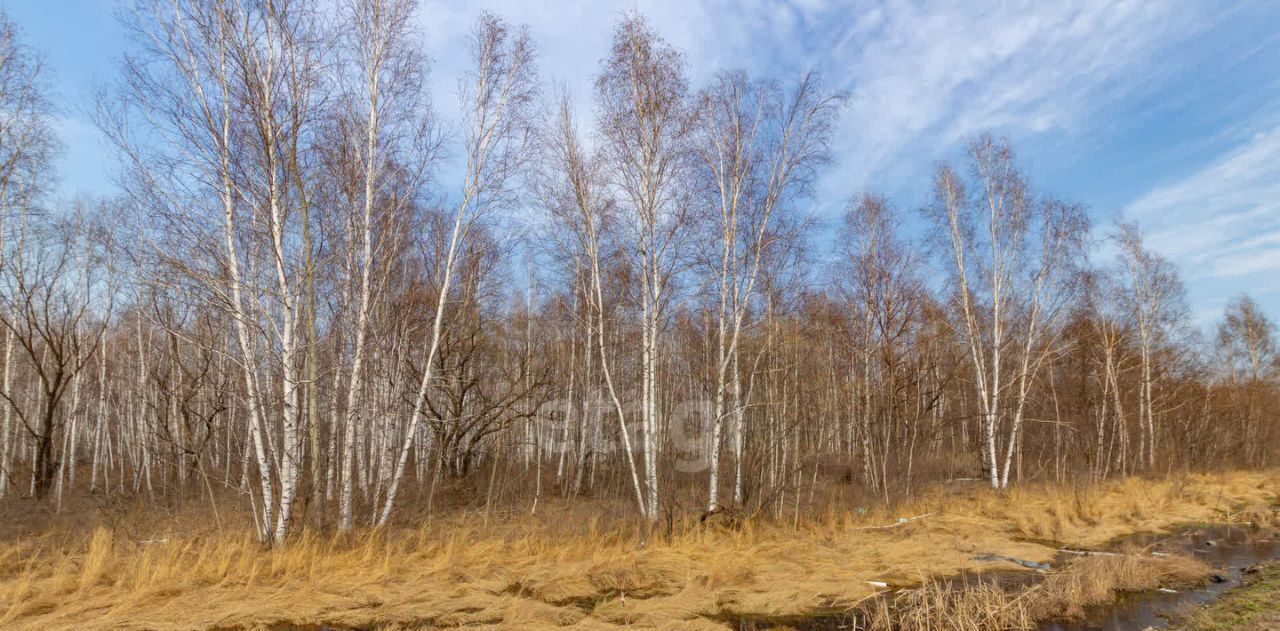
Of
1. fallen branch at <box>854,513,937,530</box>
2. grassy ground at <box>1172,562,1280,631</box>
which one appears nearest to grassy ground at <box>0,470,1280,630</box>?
fallen branch at <box>854,513,937,530</box>

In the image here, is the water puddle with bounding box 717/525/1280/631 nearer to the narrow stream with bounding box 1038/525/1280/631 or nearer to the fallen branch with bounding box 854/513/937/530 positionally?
the narrow stream with bounding box 1038/525/1280/631

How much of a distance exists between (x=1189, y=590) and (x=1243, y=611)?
4.39 feet

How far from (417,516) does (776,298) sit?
9.15m

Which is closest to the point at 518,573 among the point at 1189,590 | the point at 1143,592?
the point at 1143,592

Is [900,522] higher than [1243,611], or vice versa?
[1243,611]

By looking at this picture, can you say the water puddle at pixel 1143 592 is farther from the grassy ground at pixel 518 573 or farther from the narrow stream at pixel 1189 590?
the grassy ground at pixel 518 573

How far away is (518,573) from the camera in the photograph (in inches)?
315

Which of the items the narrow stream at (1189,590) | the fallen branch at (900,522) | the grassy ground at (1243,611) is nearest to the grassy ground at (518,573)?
the fallen branch at (900,522)

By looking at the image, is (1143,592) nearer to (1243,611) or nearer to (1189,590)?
(1189,590)

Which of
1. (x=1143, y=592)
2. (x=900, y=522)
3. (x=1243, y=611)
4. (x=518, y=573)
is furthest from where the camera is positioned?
(x=900, y=522)

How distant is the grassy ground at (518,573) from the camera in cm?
630

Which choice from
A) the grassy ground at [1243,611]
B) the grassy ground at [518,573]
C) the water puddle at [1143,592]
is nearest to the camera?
the grassy ground at [1243,611]

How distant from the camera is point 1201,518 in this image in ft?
45.5

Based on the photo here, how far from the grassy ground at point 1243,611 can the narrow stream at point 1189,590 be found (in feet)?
0.61
